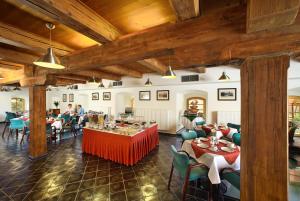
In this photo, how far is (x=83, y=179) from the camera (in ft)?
10.0

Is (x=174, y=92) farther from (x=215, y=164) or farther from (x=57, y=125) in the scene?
(x=57, y=125)

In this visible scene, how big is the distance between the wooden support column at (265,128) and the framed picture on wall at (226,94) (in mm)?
4757

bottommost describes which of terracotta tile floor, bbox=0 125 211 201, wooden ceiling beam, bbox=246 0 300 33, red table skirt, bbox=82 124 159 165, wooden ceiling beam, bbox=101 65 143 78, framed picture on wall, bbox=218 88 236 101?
terracotta tile floor, bbox=0 125 211 201

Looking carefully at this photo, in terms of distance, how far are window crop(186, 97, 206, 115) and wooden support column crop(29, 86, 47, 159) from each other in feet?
21.2

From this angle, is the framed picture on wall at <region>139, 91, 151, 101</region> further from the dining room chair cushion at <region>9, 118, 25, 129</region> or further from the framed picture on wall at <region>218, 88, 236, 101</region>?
the dining room chair cushion at <region>9, 118, 25, 129</region>

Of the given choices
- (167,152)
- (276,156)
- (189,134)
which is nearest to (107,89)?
(167,152)

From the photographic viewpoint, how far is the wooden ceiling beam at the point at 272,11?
1.01 m

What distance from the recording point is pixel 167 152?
4.67 metres

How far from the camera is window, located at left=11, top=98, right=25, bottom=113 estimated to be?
1073 cm

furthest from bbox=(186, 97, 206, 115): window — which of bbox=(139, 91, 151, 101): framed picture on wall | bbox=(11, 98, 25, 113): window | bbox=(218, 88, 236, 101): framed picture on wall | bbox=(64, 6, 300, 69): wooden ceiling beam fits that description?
bbox=(11, 98, 25, 113): window

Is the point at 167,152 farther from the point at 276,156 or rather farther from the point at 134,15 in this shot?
the point at 134,15

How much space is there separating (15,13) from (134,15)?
1.54 meters

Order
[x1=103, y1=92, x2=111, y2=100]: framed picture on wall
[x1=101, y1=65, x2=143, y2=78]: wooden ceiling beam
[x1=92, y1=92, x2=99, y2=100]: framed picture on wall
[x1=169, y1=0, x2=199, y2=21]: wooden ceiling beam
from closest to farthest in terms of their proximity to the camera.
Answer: [x1=169, y1=0, x2=199, y2=21]: wooden ceiling beam, [x1=101, y1=65, x2=143, y2=78]: wooden ceiling beam, [x1=103, y1=92, x2=111, y2=100]: framed picture on wall, [x1=92, y1=92, x2=99, y2=100]: framed picture on wall

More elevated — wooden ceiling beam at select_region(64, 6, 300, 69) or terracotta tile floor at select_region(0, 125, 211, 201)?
wooden ceiling beam at select_region(64, 6, 300, 69)
